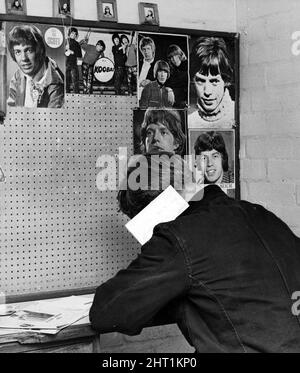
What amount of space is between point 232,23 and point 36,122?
106 centimetres

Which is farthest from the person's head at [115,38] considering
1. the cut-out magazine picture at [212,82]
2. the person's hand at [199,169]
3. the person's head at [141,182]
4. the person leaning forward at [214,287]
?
the person leaning forward at [214,287]

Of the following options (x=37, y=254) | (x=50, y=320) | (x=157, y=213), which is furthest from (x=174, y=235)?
(x=37, y=254)

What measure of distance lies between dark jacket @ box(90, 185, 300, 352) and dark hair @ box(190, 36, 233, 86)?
1109mm

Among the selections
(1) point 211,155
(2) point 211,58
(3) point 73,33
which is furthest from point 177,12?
(1) point 211,155

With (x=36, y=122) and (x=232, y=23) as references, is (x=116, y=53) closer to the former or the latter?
(x=36, y=122)

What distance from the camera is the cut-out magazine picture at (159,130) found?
2592 millimetres

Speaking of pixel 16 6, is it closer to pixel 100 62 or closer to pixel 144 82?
pixel 100 62

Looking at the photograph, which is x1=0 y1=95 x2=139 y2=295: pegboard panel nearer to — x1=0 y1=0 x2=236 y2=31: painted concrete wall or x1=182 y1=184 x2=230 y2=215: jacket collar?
x1=0 y1=0 x2=236 y2=31: painted concrete wall

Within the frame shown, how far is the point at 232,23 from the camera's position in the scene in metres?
2.84

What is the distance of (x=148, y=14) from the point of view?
2582 mm

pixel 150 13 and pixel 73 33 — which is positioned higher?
pixel 150 13

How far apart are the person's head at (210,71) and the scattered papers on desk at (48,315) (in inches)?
40.9

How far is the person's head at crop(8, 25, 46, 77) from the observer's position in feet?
7.58

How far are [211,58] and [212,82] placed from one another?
0.11 m
